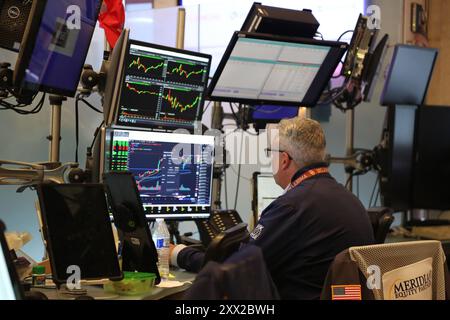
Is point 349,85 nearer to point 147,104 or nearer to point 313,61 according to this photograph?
point 313,61

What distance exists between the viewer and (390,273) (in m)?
1.91

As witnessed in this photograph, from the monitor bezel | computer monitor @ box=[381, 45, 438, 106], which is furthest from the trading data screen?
computer monitor @ box=[381, 45, 438, 106]

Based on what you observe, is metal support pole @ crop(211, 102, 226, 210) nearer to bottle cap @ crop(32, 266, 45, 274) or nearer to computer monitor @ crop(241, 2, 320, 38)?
computer monitor @ crop(241, 2, 320, 38)

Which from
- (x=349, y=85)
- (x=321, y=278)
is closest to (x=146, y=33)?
(x=349, y=85)

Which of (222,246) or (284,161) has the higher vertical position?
(284,161)

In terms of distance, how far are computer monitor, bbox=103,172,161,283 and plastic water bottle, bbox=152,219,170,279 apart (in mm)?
220

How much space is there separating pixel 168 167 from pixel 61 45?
2.41 ft

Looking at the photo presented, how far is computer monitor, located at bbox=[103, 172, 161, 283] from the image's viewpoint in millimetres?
2350

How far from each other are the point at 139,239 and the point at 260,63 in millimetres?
1379

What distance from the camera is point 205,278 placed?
4.01 ft

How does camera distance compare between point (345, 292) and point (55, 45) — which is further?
point (55, 45)

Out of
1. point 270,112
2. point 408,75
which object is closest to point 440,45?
point 408,75

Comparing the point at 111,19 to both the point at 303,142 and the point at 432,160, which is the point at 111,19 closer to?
the point at 303,142

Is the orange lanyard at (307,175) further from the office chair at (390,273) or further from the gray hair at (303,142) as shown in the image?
the office chair at (390,273)
